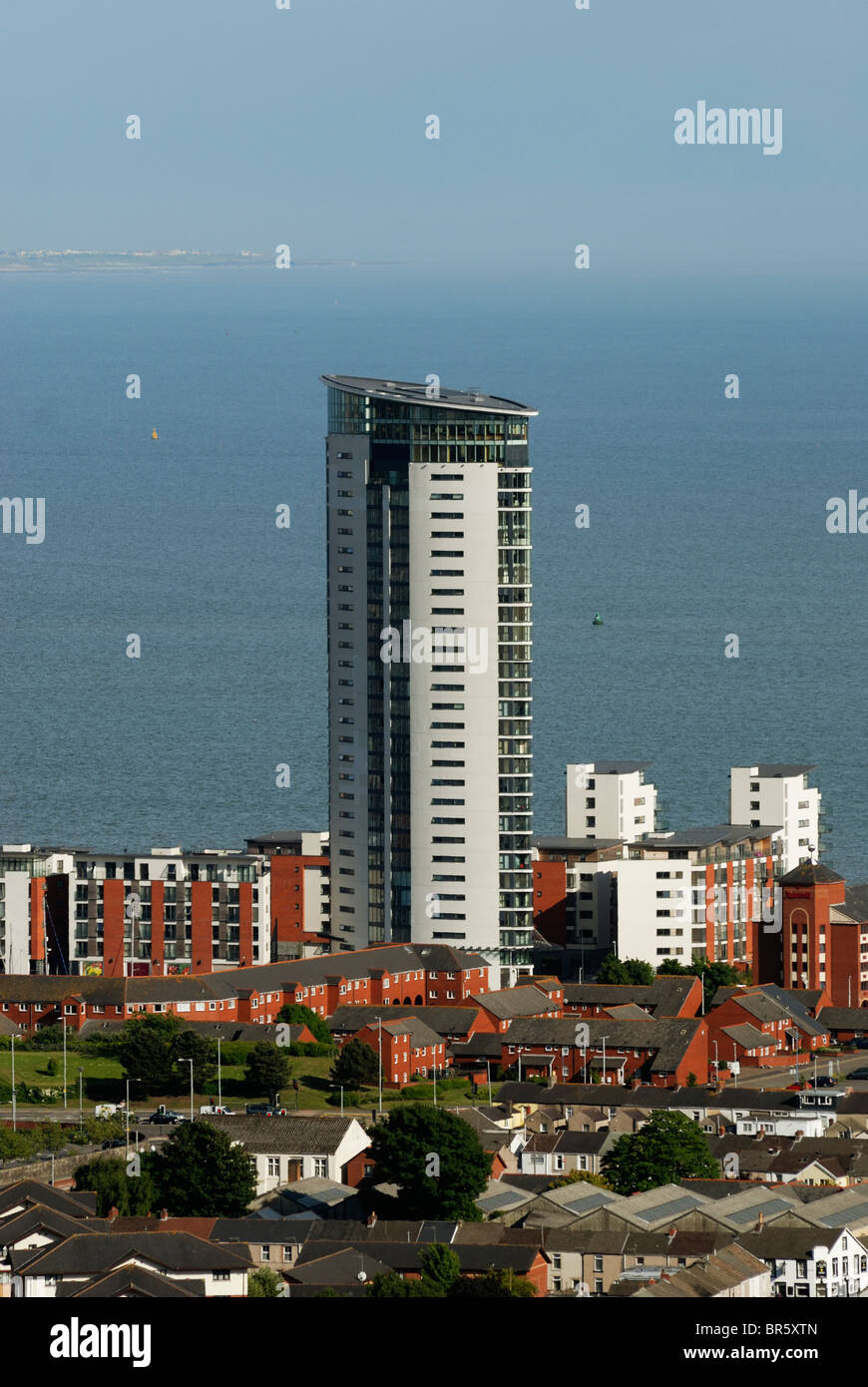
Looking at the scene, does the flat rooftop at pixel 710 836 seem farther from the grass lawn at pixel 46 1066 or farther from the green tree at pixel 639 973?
the grass lawn at pixel 46 1066

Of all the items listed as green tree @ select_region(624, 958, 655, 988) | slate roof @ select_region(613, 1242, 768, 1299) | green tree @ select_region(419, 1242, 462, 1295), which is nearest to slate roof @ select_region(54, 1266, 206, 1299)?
green tree @ select_region(419, 1242, 462, 1295)

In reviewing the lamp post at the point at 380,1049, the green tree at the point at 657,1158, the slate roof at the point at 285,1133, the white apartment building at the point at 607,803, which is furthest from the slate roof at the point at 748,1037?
the slate roof at the point at 285,1133

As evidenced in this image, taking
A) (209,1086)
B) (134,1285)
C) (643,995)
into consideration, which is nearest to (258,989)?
(209,1086)

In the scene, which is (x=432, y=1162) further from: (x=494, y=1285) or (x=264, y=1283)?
(x=494, y=1285)

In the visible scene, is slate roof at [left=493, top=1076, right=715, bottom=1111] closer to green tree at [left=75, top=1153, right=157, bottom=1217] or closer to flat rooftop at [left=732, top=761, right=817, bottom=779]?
green tree at [left=75, top=1153, right=157, bottom=1217]

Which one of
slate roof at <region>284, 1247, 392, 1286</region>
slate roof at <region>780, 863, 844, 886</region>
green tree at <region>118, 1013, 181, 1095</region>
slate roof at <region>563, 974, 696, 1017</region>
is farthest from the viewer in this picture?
slate roof at <region>780, 863, 844, 886</region>

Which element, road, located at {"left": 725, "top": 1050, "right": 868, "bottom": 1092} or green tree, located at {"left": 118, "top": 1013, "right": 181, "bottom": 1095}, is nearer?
green tree, located at {"left": 118, "top": 1013, "right": 181, "bottom": 1095}

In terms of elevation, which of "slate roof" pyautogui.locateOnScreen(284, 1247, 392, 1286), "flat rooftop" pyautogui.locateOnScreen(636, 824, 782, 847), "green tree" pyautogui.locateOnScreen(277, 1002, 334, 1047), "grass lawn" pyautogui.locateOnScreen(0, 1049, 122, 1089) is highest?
"flat rooftop" pyautogui.locateOnScreen(636, 824, 782, 847)
